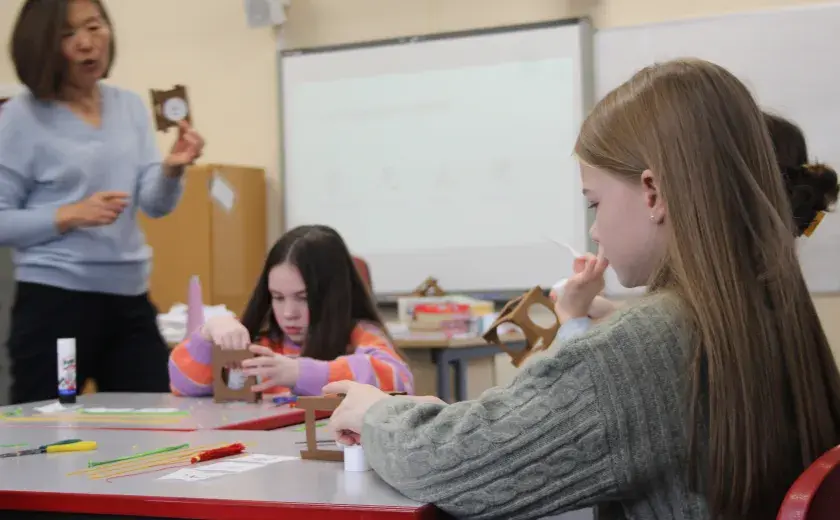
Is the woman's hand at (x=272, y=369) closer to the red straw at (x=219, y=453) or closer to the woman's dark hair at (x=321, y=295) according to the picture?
the woman's dark hair at (x=321, y=295)

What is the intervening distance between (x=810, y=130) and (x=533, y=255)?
1.23 m

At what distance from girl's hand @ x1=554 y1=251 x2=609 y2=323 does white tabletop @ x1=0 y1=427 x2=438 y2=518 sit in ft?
1.83

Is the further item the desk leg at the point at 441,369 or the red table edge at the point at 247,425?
the desk leg at the point at 441,369

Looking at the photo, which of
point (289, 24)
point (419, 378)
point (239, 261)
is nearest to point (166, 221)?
point (239, 261)

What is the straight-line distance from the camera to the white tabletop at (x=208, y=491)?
41.6 inches

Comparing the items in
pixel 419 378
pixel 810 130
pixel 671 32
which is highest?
pixel 671 32

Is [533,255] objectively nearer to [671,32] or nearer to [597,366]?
[671,32]

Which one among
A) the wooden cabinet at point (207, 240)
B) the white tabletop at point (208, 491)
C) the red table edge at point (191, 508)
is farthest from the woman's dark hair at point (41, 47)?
the wooden cabinet at point (207, 240)

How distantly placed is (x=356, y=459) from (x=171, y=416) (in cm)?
73

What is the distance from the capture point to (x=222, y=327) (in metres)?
2.20

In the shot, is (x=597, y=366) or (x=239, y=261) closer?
(x=597, y=366)

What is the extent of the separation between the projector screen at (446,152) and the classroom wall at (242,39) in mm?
104

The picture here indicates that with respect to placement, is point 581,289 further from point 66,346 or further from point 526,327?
point 66,346

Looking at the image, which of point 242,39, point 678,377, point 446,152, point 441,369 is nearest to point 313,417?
point 678,377
